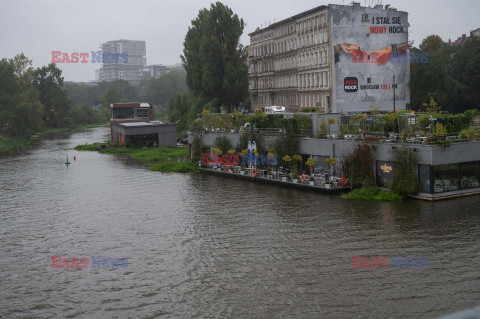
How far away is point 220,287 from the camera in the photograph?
66.1ft

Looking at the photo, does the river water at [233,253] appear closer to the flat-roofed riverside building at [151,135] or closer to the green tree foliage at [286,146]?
the green tree foliage at [286,146]

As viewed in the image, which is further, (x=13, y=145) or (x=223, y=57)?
(x=13, y=145)

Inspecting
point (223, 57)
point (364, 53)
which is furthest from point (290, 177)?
point (223, 57)

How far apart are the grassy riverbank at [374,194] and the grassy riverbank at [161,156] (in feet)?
72.1

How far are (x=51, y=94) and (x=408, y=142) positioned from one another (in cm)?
11753

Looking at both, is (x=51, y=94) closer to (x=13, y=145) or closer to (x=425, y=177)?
(x=13, y=145)

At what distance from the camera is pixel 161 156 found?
214 ft

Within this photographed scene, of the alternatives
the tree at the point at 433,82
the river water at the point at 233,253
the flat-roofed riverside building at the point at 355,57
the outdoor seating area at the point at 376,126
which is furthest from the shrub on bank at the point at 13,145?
the tree at the point at 433,82

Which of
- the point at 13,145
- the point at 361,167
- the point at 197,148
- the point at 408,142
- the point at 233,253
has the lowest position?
the point at 233,253

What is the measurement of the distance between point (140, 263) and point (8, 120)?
78.1m

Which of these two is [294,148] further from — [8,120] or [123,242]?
[8,120]

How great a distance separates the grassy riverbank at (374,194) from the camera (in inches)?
1337

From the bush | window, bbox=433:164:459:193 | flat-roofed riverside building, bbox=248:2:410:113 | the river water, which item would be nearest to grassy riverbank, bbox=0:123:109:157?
the bush

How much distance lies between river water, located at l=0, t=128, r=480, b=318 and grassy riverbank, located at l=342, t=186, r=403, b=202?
927 millimetres
